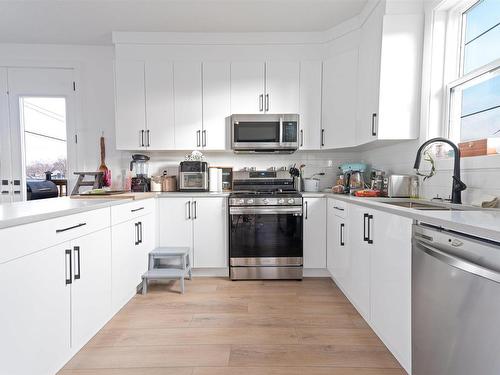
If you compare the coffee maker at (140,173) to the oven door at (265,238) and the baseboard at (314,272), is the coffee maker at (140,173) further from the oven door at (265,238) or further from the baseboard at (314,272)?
the baseboard at (314,272)

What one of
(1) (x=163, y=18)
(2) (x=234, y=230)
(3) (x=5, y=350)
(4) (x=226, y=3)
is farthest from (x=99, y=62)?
(3) (x=5, y=350)

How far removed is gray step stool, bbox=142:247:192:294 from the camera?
2514 millimetres

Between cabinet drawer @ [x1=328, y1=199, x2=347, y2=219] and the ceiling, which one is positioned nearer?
cabinet drawer @ [x1=328, y1=199, x2=347, y2=219]

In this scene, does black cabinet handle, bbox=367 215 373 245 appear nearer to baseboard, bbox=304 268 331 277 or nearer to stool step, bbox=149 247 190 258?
baseboard, bbox=304 268 331 277

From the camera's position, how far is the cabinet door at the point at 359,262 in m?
1.91

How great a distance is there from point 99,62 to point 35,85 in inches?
30.5

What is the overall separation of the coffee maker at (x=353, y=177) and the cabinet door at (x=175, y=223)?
164 centimetres

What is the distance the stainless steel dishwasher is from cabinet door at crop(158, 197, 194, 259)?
2.10 meters

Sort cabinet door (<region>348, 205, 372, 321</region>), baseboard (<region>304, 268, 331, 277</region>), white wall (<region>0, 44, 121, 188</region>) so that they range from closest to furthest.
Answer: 1. cabinet door (<region>348, 205, 372, 321</region>)
2. baseboard (<region>304, 268, 331, 277</region>)
3. white wall (<region>0, 44, 121, 188</region>)

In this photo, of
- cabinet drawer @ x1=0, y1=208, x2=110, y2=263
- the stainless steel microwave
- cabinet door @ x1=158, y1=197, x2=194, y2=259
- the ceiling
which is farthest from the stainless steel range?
the ceiling

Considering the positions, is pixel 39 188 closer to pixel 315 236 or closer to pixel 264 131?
pixel 264 131

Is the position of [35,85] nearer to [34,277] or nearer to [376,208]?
[34,277]

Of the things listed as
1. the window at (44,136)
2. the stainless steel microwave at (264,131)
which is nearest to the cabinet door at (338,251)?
the stainless steel microwave at (264,131)

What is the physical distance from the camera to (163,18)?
275 cm
